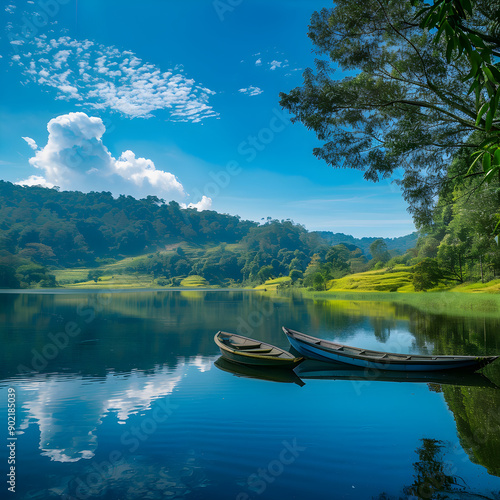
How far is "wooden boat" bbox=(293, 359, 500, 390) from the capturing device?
1348cm

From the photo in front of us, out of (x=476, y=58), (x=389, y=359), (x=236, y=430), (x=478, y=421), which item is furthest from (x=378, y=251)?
(x=476, y=58)

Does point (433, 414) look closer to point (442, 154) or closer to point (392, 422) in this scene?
point (392, 422)

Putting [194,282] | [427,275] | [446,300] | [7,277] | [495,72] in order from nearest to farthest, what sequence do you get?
[495,72], [446,300], [427,275], [7,277], [194,282]

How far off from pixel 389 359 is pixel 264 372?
5.17 m

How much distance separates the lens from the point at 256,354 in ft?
49.8

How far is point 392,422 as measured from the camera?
9828 mm

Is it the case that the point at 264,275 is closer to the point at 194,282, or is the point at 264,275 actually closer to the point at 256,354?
the point at 194,282

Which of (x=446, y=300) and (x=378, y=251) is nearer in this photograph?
(x=446, y=300)

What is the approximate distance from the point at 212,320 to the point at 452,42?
33877mm

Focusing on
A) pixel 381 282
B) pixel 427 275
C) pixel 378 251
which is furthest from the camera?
pixel 378 251

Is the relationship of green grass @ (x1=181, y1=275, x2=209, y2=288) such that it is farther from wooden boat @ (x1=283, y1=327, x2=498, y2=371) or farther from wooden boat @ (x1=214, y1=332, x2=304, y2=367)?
wooden boat @ (x1=283, y1=327, x2=498, y2=371)

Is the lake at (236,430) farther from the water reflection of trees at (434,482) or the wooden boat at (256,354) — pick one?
the wooden boat at (256,354)

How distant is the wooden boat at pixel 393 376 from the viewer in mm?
13477

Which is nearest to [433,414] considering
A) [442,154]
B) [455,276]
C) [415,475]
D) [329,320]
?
[415,475]
